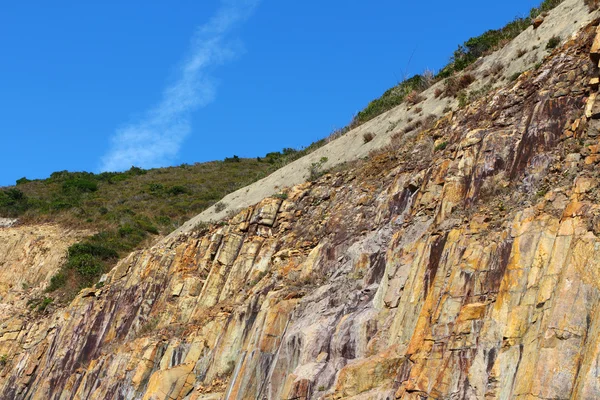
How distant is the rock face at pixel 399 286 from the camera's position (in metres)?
11.8

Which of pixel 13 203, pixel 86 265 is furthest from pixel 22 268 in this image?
pixel 13 203

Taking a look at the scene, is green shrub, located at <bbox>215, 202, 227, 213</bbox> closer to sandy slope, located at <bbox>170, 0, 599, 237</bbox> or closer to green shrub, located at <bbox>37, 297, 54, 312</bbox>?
sandy slope, located at <bbox>170, 0, 599, 237</bbox>

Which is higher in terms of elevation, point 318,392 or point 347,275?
point 347,275

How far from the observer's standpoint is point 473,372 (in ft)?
38.7

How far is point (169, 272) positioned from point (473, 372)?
711 inches

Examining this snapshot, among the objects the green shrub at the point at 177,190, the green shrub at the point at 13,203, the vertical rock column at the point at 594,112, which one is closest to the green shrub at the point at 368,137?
the vertical rock column at the point at 594,112

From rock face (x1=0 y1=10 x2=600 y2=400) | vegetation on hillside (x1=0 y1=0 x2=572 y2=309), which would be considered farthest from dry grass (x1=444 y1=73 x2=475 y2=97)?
rock face (x1=0 y1=10 x2=600 y2=400)

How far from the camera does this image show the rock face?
1175 centimetres

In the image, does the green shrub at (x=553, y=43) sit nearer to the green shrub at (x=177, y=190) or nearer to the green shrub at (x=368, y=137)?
the green shrub at (x=368, y=137)

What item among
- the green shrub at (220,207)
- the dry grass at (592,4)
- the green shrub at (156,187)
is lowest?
the green shrub at (220,207)

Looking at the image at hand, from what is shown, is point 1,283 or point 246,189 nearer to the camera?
point 246,189

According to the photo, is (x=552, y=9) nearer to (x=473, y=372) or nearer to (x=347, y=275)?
(x=347, y=275)

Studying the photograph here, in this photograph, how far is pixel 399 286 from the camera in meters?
15.6

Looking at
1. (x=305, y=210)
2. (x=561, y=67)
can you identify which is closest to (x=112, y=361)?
(x=305, y=210)
